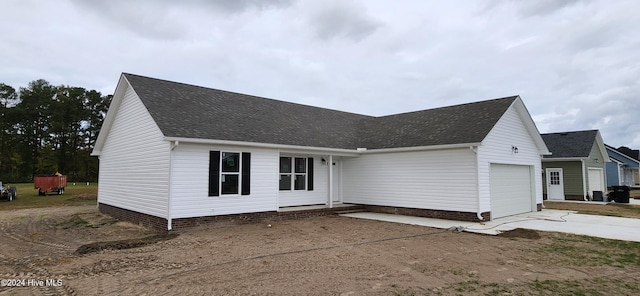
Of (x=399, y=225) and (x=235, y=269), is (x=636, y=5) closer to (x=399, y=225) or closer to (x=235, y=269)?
(x=399, y=225)

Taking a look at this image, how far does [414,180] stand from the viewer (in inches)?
543

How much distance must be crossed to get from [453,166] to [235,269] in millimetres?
9300

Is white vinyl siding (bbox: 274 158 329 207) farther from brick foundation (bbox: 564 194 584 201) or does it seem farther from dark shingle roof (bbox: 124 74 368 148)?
brick foundation (bbox: 564 194 584 201)

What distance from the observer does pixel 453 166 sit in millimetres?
12648

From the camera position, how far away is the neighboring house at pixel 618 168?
29969 millimetres

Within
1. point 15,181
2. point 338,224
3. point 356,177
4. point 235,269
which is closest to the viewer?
point 235,269

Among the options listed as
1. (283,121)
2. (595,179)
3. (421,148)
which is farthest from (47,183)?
(595,179)

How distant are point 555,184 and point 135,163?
81.4 feet

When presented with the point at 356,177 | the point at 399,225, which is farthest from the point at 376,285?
the point at 356,177

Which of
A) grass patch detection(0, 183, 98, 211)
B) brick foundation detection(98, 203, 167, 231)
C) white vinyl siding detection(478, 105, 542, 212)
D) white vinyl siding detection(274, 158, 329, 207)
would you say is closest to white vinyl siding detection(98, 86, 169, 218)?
brick foundation detection(98, 203, 167, 231)

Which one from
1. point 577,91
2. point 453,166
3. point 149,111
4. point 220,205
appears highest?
point 577,91

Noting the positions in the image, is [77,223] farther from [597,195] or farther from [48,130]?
[48,130]

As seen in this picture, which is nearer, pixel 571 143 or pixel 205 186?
pixel 205 186

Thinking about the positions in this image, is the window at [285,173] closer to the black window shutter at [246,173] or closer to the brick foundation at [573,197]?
the black window shutter at [246,173]
